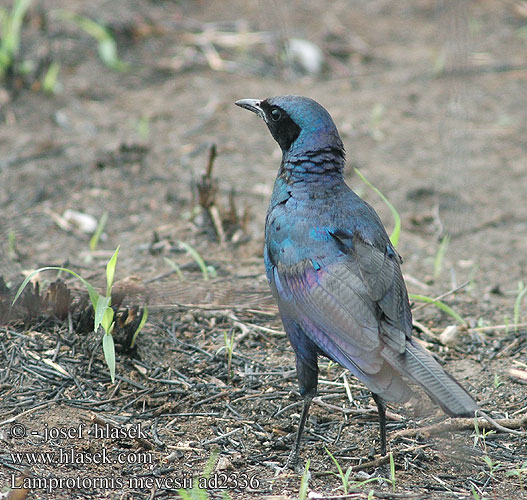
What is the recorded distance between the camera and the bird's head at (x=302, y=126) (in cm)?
417

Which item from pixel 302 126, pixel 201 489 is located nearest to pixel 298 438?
pixel 201 489

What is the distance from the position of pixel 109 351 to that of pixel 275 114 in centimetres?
153

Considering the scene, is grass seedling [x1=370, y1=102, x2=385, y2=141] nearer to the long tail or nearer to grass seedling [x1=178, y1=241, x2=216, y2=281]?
grass seedling [x1=178, y1=241, x2=216, y2=281]

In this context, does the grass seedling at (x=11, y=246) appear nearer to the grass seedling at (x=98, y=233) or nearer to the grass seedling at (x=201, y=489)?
the grass seedling at (x=98, y=233)

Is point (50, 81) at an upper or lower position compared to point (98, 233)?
upper

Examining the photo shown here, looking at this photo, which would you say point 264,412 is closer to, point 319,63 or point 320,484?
point 320,484

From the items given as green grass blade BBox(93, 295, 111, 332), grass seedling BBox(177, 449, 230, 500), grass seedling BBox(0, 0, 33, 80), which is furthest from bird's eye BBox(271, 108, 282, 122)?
grass seedling BBox(0, 0, 33, 80)

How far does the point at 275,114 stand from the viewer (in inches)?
172

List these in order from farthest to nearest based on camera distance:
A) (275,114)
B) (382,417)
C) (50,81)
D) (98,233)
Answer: (50,81)
(98,233)
(275,114)
(382,417)

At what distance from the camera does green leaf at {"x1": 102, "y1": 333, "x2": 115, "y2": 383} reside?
388 cm

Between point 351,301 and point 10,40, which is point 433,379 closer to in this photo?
point 351,301

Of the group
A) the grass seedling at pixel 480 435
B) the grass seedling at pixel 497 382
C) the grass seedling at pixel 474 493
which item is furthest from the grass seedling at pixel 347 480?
the grass seedling at pixel 497 382

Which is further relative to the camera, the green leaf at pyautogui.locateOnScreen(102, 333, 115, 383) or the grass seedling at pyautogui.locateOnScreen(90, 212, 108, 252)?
the grass seedling at pyautogui.locateOnScreen(90, 212, 108, 252)

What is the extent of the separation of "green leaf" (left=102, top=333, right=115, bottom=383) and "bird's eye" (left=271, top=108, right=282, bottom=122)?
1.45 m
